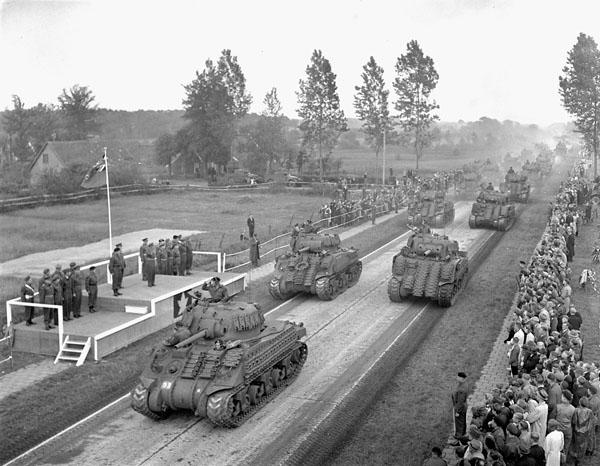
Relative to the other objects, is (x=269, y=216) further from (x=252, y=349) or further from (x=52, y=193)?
(x=252, y=349)

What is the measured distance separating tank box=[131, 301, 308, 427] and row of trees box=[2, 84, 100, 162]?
245 ft

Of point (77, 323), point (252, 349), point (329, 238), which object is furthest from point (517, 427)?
point (329, 238)

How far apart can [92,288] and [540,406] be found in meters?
14.5

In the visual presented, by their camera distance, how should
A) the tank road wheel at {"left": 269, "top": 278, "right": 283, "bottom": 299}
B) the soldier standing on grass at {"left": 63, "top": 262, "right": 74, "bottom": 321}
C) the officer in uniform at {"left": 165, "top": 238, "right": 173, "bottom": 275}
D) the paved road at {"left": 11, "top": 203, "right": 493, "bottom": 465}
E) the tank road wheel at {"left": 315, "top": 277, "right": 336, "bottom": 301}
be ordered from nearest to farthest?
the paved road at {"left": 11, "top": 203, "right": 493, "bottom": 465} < the soldier standing on grass at {"left": 63, "top": 262, "right": 74, "bottom": 321} < the tank road wheel at {"left": 315, "top": 277, "right": 336, "bottom": 301} < the tank road wheel at {"left": 269, "top": 278, "right": 283, "bottom": 299} < the officer in uniform at {"left": 165, "top": 238, "right": 173, "bottom": 275}

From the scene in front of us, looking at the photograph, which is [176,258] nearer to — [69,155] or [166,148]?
[69,155]

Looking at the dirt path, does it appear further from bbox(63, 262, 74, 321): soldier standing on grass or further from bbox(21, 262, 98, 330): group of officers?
bbox(63, 262, 74, 321): soldier standing on grass

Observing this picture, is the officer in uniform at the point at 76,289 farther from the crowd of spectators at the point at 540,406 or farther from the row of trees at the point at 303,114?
the row of trees at the point at 303,114

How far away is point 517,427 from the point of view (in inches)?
493

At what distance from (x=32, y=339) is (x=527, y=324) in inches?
542

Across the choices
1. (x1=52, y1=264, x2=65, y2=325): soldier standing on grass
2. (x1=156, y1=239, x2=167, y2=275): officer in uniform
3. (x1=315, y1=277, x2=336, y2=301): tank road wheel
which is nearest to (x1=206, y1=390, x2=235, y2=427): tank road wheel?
(x1=52, y1=264, x2=65, y2=325): soldier standing on grass

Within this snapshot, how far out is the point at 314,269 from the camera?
88.0 feet

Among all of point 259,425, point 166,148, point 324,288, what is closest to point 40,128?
point 166,148

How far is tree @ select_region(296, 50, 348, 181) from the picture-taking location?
72.9 m

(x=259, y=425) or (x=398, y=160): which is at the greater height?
(x=398, y=160)
